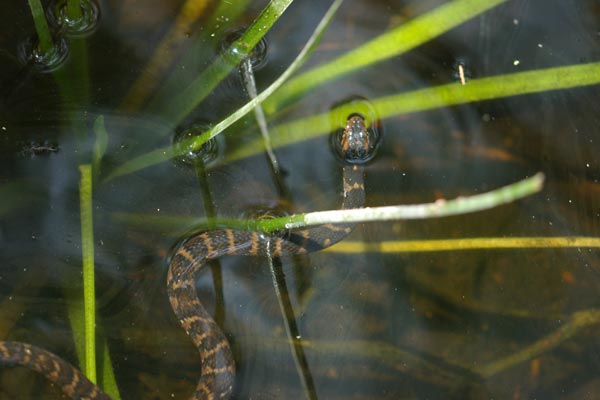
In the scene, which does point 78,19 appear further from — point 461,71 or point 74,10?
point 461,71

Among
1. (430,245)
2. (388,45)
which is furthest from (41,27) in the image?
(430,245)

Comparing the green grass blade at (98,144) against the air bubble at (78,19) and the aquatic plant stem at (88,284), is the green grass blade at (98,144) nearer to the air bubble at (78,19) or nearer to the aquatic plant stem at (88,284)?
the aquatic plant stem at (88,284)

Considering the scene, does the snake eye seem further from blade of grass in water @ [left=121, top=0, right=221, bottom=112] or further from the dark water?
blade of grass in water @ [left=121, top=0, right=221, bottom=112]

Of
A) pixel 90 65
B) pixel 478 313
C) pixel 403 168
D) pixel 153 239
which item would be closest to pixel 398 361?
pixel 478 313

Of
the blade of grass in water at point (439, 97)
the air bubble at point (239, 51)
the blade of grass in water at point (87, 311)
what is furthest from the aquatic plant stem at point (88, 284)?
the air bubble at point (239, 51)

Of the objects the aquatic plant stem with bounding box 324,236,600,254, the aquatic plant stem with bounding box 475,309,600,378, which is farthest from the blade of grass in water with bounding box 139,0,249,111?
the aquatic plant stem with bounding box 475,309,600,378

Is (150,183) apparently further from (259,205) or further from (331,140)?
(331,140)
